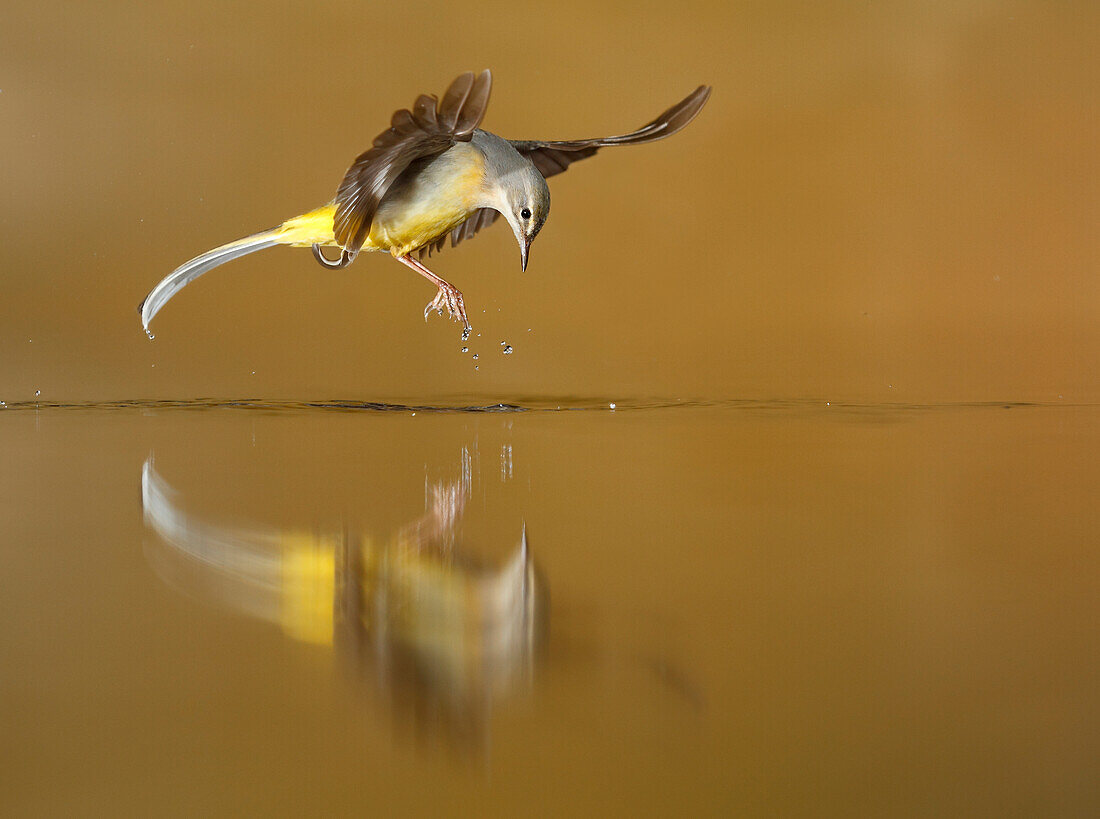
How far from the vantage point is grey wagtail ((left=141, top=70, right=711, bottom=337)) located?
5.73ft

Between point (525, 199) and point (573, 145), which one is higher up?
point (573, 145)

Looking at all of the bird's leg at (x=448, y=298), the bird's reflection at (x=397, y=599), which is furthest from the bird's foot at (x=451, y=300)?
the bird's reflection at (x=397, y=599)

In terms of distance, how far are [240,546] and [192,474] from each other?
535mm

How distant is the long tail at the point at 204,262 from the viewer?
2.02 m

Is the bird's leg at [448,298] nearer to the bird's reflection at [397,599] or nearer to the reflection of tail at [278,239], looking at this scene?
the reflection of tail at [278,239]

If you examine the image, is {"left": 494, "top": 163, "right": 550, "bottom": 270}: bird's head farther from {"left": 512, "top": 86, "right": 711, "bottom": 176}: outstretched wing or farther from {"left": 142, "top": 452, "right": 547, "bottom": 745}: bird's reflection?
{"left": 142, "top": 452, "right": 547, "bottom": 745}: bird's reflection

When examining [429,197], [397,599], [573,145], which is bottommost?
[397,599]

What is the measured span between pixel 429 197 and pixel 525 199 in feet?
0.60

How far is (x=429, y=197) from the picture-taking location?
189cm

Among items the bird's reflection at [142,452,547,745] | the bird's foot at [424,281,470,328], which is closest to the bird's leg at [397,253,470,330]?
the bird's foot at [424,281,470,328]

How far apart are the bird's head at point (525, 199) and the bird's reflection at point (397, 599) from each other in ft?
2.65

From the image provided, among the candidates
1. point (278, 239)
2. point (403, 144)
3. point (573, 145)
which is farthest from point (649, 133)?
point (278, 239)

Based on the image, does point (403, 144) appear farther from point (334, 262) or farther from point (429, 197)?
point (334, 262)

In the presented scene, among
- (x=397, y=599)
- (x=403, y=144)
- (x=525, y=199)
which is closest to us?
(x=397, y=599)
